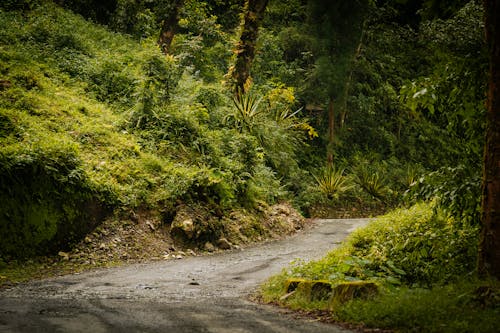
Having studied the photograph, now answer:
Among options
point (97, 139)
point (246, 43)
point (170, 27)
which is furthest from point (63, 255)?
point (170, 27)

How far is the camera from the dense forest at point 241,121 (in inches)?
261

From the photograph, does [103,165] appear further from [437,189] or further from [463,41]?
[463,41]

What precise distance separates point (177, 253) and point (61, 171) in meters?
2.87

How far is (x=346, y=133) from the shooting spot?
2291cm

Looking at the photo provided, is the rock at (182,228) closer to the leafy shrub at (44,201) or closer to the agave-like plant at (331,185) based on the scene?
the leafy shrub at (44,201)

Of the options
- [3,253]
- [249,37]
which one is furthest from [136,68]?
[3,253]

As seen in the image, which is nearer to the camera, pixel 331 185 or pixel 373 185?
pixel 331 185

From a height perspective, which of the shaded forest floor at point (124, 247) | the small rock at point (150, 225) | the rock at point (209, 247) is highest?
the small rock at point (150, 225)

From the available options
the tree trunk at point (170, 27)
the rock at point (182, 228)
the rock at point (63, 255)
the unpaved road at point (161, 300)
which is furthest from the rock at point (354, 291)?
the tree trunk at point (170, 27)

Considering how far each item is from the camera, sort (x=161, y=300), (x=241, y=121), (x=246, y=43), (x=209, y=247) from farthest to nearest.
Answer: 1. (x=246, y=43)
2. (x=241, y=121)
3. (x=209, y=247)
4. (x=161, y=300)

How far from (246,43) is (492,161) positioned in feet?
43.4

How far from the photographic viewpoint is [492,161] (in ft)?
17.2

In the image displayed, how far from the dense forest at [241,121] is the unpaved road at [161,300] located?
1.65 meters

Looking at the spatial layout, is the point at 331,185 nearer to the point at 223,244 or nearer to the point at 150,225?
the point at 223,244
